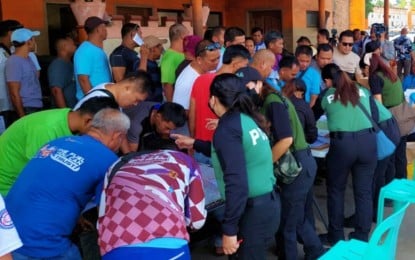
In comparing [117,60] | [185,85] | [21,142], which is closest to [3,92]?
[117,60]

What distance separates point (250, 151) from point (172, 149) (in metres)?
0.64

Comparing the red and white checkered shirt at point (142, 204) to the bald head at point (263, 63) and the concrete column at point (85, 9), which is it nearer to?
the bald head at point (263, 63)

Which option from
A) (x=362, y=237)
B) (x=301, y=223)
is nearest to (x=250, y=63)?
(x=301, y=223)

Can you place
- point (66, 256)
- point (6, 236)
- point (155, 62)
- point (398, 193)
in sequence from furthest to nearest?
point (155, 62) < point (398, 193) < point (66, 256) < point (6, 236)

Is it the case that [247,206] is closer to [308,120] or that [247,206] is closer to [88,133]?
[88,133]

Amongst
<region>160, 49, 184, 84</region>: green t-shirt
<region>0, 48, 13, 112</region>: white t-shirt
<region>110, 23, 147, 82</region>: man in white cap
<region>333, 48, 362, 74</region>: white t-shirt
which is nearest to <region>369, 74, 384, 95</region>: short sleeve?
<region>160, 49, 184, 84</region>: green t-shirt

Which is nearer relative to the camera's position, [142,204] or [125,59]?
[142,204]

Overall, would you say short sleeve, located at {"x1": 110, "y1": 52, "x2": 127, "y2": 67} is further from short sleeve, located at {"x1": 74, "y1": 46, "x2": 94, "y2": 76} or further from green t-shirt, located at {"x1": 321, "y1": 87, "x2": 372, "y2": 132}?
green t-shirt, located at {"x1": 321, "y1": 87, "x2": 372, "y2": 132}

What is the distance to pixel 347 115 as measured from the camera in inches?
A: 141

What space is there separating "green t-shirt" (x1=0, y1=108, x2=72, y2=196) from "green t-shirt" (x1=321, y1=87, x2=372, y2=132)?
1.94 m

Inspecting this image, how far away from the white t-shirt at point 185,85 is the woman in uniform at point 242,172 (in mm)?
1394

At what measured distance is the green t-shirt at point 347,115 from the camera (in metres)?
3.58

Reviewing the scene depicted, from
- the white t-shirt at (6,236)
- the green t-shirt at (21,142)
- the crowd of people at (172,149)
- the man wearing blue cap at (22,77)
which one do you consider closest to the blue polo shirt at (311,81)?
the crowd of people at (172,149)

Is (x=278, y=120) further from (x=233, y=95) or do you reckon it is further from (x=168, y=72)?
(x=168, y=72)
